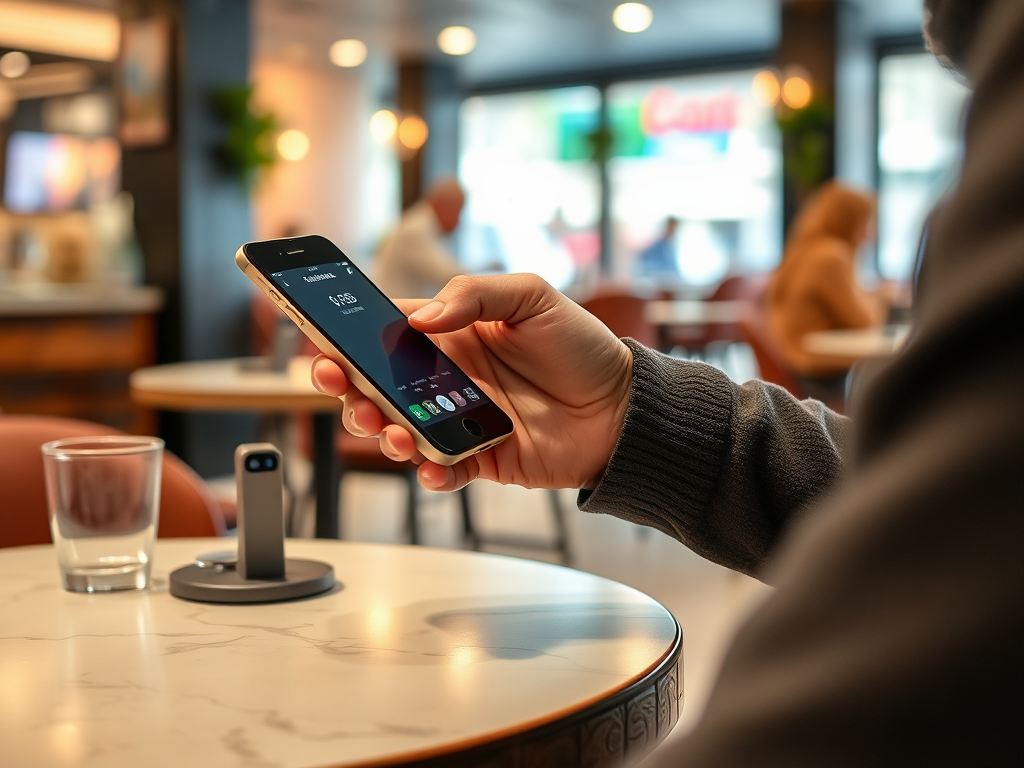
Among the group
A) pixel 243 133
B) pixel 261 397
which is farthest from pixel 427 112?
pixel 261 397

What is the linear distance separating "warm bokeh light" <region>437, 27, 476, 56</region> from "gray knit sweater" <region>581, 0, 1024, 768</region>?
9.64 meters

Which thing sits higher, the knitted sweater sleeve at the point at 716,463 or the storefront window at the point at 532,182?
the storefront window at the point at 532,182

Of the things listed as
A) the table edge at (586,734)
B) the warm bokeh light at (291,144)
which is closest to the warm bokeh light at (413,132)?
the warm bokeh light at (291,144)

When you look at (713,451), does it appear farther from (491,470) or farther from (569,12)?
(569,12)

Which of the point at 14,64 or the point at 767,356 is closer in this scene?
the point at 767,356

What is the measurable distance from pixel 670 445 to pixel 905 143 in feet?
32.1

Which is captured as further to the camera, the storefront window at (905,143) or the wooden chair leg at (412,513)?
the storefront window at (905,143)

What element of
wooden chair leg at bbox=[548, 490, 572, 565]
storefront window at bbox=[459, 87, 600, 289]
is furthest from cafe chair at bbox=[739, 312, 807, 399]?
storefront window at bbox=[459, 87, 600, 289]

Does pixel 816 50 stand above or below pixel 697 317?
above

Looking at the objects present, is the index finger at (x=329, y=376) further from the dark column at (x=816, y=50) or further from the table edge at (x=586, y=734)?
the dark column at (x=816, y=50)

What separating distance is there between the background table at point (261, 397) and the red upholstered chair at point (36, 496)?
95 centimetres

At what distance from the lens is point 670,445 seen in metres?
0.90

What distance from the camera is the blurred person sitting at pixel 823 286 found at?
425 centimetres

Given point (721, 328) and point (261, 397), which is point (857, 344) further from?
point (721, 328)
